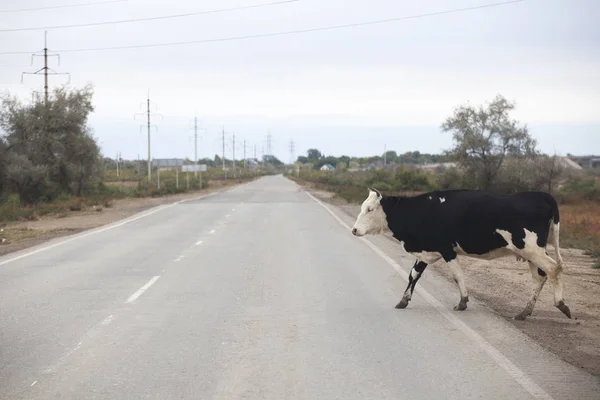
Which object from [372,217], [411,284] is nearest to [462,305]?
[411,284]

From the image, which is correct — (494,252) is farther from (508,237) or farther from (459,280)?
(459,280)

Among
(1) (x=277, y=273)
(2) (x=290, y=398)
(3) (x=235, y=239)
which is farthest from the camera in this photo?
(3) (x=235, y=239)

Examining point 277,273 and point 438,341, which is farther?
point 277,273

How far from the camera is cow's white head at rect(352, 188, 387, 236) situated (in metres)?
10.8

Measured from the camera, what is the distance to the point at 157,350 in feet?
25.2

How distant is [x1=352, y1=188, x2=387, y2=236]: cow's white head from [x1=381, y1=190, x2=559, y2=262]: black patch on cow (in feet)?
0.33

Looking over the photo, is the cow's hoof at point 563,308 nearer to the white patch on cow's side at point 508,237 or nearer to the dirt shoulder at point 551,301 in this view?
the dirt shoulder at point 551,301

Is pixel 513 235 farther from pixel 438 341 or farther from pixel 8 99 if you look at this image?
pixel 8 99

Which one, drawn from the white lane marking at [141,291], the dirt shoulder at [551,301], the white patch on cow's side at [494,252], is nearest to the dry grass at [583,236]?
the dirt shoulder at [551,301]

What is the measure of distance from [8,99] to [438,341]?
39610 millimetres

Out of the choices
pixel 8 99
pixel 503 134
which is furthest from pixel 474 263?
pixel 503 134

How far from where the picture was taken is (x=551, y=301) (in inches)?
434

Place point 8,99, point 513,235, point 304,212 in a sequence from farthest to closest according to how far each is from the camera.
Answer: point 8,99 → point 304,212 → point 513,235

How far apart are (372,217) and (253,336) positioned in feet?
10.6
